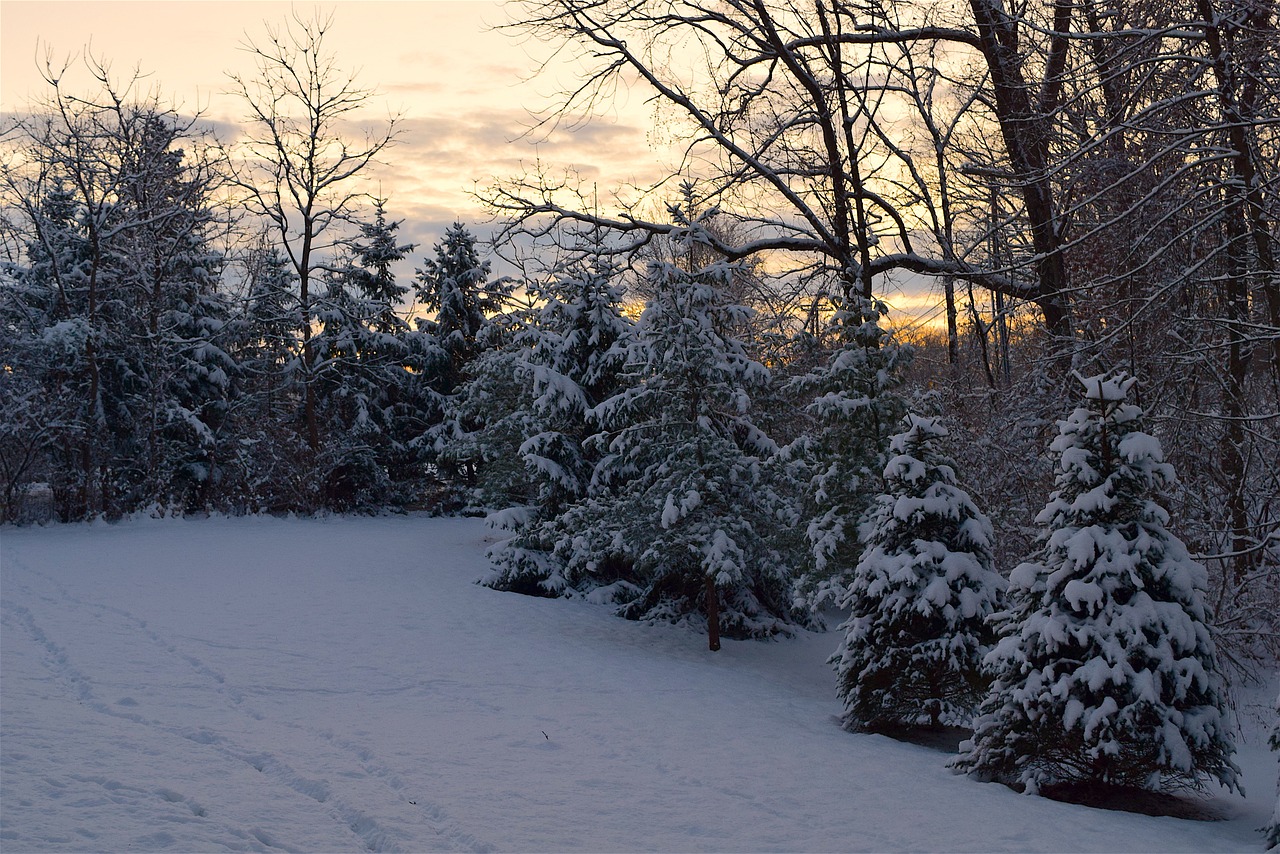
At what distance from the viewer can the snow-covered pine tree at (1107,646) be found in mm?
7539

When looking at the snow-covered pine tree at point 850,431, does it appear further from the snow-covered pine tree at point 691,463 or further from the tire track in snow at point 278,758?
the tire track in snow at point 278,758

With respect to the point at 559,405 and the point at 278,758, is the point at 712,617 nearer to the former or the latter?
the point at 559,405

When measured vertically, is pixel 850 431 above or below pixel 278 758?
above

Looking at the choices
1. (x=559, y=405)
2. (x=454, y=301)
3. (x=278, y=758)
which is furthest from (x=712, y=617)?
(x=454, y=301)

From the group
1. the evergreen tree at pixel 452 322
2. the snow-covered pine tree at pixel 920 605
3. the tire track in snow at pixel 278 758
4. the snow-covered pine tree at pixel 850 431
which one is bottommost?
the tire track in snow at pixel 278 758

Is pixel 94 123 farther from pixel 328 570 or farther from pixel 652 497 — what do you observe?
pixel 652 497

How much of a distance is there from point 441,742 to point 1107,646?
6029mm

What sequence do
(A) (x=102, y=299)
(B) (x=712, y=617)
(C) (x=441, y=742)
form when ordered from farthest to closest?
(A) (x=102, y=299), (B) (x=712, y=617), (C) (x=441, y=742)

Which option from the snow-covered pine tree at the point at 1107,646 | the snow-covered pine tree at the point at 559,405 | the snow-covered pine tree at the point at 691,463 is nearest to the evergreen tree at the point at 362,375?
the snow-covered pine tree at the point at 559,405

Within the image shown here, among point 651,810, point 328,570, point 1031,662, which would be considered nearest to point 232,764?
point 651,810

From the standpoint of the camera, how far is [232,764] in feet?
24.0

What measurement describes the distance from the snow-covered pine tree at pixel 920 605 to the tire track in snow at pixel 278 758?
552cm

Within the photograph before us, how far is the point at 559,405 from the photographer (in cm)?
1825

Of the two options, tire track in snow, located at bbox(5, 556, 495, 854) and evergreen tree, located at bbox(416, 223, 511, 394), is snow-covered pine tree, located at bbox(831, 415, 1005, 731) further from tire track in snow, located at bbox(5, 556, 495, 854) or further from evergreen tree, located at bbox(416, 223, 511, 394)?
evergreen tree, located at bbox(416, 223, 511, 394)
